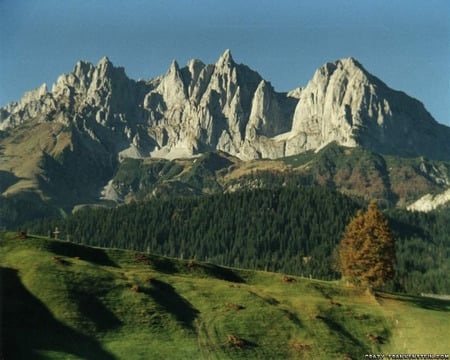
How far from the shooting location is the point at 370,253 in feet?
362

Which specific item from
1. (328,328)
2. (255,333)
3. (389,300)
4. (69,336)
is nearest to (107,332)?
(69,336)

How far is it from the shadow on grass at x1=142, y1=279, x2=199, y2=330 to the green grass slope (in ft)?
0.61

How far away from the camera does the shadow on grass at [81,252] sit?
10162 cm

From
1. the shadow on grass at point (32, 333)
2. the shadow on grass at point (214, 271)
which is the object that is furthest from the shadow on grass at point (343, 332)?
the shadow on grass at point (32, 333)

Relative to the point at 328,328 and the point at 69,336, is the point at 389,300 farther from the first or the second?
the point at 69,336

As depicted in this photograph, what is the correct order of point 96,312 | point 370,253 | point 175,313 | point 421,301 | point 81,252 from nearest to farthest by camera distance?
point 96,312, point 175,313, point 81,252, point 421,301, point 370,253

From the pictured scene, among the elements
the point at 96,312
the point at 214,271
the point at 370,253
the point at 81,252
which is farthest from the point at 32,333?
the point at 370,253

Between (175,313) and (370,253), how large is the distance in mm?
42663

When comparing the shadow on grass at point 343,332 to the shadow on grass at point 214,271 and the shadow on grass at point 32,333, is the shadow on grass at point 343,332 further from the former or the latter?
the shadow on grass at point 32,333

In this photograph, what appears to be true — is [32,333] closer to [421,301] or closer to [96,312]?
[96,312]

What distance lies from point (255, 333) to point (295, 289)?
22894mm

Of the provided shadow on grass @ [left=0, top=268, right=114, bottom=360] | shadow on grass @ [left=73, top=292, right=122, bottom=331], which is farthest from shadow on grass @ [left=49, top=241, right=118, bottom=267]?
shadow on grass @ [left=0, top=268, right=114, bottom=360]

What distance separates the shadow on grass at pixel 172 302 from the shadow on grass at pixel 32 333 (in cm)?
1455

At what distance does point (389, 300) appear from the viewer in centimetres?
10562
